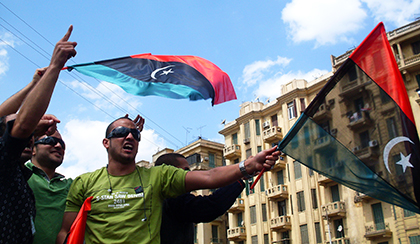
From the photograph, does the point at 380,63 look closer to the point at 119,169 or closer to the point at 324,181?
the point at 119,169

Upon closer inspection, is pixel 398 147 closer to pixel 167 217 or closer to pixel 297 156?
pixel 297 156

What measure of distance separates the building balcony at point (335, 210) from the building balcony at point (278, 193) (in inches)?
166

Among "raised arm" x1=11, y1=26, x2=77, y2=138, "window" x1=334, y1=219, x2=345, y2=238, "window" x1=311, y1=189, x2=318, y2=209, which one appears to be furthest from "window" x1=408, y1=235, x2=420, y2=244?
"raised arm" x1=11, y1=26, x2=77, y2=138

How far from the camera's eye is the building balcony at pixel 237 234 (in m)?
35.8

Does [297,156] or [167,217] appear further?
[297,156]

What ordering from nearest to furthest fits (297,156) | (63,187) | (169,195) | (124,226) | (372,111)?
(124,226), (169,195), (63,187), (297,156), (372,111)

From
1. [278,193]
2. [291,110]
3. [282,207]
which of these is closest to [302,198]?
[278,193]

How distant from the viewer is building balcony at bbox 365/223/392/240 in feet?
83.8

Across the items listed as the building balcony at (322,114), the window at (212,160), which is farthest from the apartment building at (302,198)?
the building balcony at (322,114)

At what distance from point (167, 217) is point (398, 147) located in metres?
3.00

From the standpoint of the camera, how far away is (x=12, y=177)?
275cm

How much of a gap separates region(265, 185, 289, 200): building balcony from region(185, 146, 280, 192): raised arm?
29811 millimetres

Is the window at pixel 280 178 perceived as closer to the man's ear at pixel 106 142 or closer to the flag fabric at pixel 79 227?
the man's ear at pixel 106 142

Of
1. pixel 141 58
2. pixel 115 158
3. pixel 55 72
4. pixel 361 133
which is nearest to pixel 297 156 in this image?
pixel 361 133
